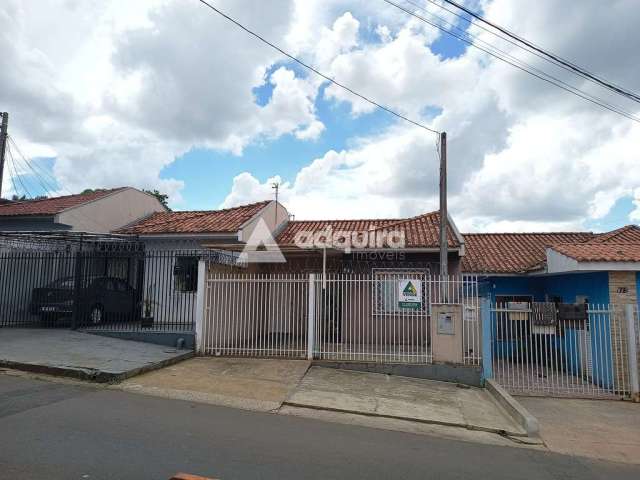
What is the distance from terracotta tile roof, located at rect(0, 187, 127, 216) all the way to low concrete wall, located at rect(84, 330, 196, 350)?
4.60m

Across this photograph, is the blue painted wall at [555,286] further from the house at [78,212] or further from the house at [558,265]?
the house at [78,212]

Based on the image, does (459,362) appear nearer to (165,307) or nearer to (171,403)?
(171,403)

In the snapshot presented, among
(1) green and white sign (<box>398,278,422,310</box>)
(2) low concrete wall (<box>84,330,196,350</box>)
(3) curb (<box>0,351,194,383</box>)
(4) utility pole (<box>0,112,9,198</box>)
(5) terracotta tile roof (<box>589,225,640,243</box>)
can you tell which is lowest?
(3) curb (<box>0,351,194,383</box>)

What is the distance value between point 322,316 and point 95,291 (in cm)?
592

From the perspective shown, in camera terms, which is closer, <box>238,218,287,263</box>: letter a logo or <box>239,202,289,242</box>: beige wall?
<box>238,218,287,263</box>: letter a logo

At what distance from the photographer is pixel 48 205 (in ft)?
47.4

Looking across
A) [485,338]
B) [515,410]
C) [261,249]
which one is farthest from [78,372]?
[485,338]

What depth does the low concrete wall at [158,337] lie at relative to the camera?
10.2m

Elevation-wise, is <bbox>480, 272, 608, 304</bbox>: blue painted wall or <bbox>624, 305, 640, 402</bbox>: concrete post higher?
<bbox>480, 272, 608, 304</bbox>: blue painted wall

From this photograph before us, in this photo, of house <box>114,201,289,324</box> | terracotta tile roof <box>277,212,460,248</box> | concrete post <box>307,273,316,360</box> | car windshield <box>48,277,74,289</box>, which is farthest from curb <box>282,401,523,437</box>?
car windshield <box>48,277,74,289</box>

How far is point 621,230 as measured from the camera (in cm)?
1332

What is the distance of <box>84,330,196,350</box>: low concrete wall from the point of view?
33.3ft

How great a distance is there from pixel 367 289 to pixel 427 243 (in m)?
2.15

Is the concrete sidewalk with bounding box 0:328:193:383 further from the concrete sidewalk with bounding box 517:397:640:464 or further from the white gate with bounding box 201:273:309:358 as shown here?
the concrete sidewalk with bounding box 517:397:640:464
